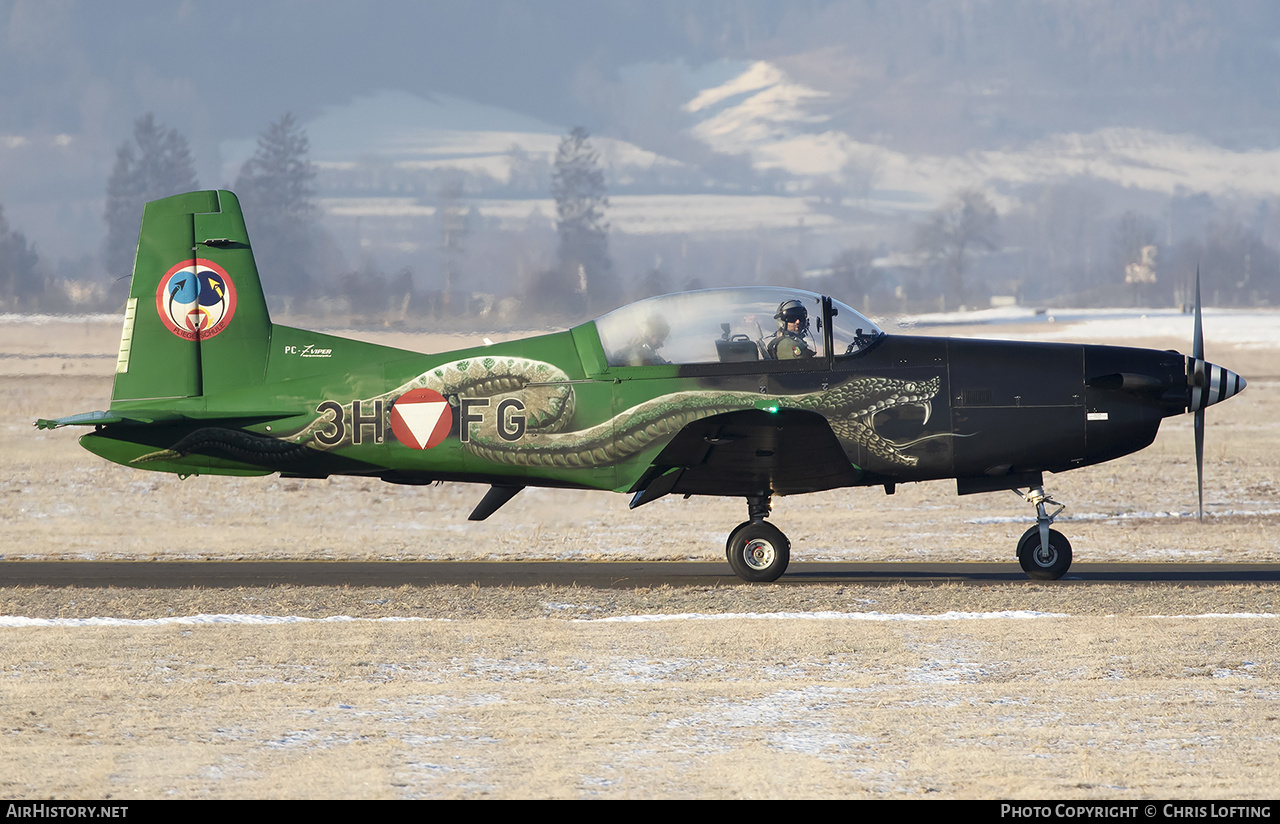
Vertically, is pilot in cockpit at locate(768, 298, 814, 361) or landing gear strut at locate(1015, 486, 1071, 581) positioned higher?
pilot in cockpit at locate(768, 298, 814, 361)

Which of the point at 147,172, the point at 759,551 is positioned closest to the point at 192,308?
the point at 759,551

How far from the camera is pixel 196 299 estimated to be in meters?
12.3

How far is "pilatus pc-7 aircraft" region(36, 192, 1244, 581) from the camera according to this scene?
37.1 feet

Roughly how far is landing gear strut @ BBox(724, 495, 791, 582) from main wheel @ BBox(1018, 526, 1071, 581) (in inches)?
86.3

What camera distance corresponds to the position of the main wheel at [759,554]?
1172 centimetres

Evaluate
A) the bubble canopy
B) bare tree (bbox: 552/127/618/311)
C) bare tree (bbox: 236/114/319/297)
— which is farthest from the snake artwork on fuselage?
bare tree (bbox: 236/114/319/297)

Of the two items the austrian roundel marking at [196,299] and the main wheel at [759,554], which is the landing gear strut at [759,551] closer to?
the main wheel at [759,554]

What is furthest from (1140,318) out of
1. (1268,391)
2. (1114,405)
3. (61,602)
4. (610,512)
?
(61,602)

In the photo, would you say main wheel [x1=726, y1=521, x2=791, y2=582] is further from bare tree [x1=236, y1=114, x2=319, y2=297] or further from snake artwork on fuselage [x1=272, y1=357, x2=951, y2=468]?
bare tree [x1=236, y1=114, x2=319, y2=297]

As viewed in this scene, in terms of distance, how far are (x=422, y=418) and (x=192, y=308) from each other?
8.45ft

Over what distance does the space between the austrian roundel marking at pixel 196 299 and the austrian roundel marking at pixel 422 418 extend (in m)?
2.03

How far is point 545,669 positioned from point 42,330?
94.6 feet

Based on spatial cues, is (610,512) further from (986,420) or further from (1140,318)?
(1140,318)

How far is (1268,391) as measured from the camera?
3947 centimetres
